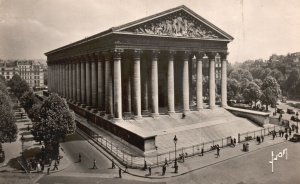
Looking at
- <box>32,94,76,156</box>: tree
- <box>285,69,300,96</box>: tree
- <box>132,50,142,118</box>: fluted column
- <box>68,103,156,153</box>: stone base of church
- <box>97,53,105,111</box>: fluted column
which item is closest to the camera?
<box>32,94,76,156</box>: tree

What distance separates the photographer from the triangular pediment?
42.4 meters

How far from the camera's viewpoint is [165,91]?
2179 inches

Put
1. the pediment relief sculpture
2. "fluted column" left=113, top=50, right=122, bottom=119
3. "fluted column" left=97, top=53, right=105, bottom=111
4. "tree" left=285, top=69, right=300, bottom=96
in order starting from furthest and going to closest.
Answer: "tree" left=285, top=69, right=300, bottom=96 < "fluted column" left=97, top=53, right=105, bottom=111 < the pediment relief sculpture < "fluted column" left=113, top=50, right=122, bottom=119

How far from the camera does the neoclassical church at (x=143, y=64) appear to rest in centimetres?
4259

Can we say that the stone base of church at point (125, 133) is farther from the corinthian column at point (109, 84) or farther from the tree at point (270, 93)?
the tree at point (270, 93)

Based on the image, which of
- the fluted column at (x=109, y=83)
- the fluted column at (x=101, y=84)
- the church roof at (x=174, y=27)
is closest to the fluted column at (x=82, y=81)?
the church roof at (x=174, y=27)

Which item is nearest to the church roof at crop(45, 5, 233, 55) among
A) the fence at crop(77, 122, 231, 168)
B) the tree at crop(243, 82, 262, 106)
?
the fence at crop(77, 122, 231, 168)

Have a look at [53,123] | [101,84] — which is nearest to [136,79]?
[101,84]

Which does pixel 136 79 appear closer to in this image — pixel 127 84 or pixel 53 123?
pixel 127 84

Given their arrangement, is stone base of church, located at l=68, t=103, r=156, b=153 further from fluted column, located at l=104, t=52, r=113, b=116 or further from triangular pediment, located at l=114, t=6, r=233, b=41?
triangular pediment, located at l=114, t=6, r=233, b=41

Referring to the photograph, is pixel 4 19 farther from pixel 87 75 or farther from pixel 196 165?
pixel 87 75

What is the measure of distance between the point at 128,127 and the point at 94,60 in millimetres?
16895

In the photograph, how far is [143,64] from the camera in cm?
5028

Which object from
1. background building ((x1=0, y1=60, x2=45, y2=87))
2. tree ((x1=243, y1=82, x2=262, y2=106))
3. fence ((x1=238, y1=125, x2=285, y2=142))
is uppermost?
background building ((x1=0, y1=60, x2=45, y2=87))
